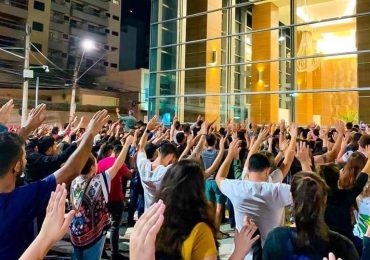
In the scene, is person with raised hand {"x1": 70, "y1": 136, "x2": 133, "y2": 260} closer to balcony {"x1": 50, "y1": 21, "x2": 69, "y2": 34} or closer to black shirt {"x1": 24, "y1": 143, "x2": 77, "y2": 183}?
black shirt {"x1": 24, "y1": 143, "x2": 77, "y2": 183}

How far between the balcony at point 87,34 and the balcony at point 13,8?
8.44 m

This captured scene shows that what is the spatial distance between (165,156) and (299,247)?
263 centimetres

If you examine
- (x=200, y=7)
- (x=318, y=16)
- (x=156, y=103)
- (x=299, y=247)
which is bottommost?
(x=299, y=247)

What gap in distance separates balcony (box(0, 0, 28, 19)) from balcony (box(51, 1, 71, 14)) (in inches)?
209

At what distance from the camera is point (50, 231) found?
Result: 5.53ft

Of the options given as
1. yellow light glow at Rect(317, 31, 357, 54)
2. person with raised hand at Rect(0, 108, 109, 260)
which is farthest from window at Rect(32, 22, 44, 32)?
person with raised hand at Rect(0, 108, 109, 260)

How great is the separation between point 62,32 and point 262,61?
135ft

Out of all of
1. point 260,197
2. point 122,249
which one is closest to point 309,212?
point 260,197

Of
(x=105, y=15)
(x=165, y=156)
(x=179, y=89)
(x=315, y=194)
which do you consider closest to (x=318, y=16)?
(x=179, y=89)

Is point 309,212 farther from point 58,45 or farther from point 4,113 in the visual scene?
point 58,45

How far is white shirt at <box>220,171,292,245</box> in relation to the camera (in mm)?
3461

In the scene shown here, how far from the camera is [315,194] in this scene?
2449 millimetres

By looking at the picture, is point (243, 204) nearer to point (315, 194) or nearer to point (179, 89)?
point (315, 194)

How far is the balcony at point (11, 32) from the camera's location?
4280 centimetres
